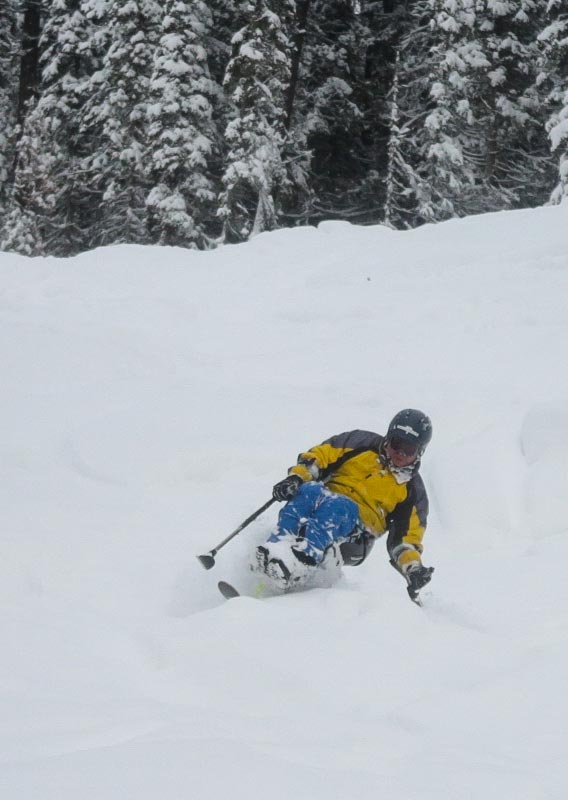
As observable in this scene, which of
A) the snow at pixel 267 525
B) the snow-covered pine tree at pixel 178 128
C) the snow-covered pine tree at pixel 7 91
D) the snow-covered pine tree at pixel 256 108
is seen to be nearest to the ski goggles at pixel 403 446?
the snow at pixel 267 525

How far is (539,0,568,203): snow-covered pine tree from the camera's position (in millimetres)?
18344

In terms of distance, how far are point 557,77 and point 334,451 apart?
18.6 m

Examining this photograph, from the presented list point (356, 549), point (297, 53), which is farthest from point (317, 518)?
point (297, 53)

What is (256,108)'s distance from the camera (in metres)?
19.0

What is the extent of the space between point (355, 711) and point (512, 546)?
301 centimetres

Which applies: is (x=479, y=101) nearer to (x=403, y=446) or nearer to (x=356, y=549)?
(x=403, y=446)

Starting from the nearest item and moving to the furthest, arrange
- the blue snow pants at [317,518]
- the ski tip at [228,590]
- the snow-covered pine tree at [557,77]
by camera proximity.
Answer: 1. the ski tip at [228,590]
2. the blue snow pants at [317,518]
3. the snow-covered pine tree at [557,77]

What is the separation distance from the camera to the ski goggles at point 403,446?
4969 mm

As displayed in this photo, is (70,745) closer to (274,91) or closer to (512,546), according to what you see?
(512,546)

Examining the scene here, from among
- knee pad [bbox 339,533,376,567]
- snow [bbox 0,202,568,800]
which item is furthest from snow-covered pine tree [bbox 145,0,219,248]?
knee pad [bbox 339,533,376,567]

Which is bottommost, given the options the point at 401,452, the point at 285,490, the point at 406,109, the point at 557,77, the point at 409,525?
the point at 409,525

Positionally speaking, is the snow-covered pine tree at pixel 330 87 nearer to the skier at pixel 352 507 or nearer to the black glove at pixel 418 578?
the skier at pixel 352 507

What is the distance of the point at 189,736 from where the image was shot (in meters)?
2.58

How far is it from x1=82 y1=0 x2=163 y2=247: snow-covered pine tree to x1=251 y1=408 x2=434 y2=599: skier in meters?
16.0
